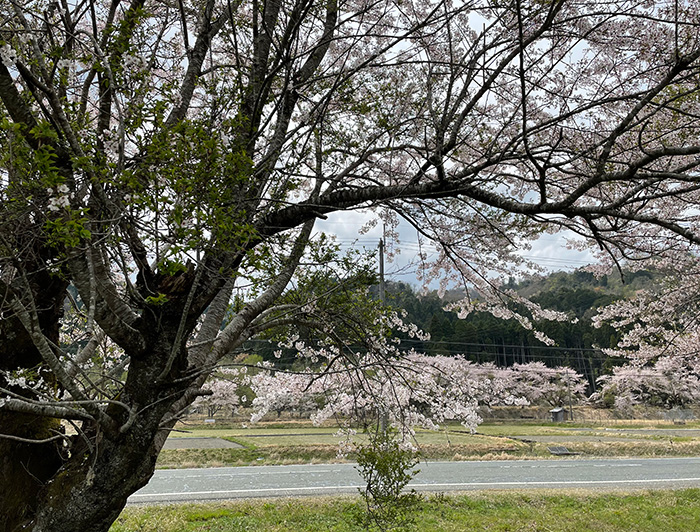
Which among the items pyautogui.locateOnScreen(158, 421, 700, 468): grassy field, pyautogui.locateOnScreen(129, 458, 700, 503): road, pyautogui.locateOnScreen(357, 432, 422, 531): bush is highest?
pyautogui.locateOnScreen(357, 432, 422, 531): bush

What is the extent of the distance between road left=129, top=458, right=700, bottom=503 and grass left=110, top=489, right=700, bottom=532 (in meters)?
1.96

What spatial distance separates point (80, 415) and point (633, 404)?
48520 mm

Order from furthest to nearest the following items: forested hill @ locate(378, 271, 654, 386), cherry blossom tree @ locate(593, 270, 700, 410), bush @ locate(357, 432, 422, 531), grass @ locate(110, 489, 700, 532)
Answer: forested hill @ locate(378, 271, 654, 386)
cherry blossom tree @ locate(593, 270, 700, 410)
grass @ locate(110, 489, 700, 532)
bush @ locate(357, 432, 422, 531)

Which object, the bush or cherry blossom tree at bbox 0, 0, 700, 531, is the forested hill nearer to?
the bush

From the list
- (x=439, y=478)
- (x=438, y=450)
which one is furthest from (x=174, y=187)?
(x=438, y=450)

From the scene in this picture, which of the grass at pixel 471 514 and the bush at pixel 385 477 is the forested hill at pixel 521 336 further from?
the bush at pixel 385 477

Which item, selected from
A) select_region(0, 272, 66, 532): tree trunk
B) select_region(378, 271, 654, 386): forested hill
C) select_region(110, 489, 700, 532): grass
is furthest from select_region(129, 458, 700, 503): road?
select_region(378, 271, 654, 386): forested hill

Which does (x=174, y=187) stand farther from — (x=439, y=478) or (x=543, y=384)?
(x=543, y=384)

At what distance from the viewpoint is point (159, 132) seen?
6.56ft

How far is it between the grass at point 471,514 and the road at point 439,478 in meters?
1.96

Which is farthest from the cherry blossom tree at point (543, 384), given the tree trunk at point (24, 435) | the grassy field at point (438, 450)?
the tree trunk at point (24, 435)

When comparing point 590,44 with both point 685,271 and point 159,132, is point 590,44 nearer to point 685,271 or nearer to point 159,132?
point 159,132

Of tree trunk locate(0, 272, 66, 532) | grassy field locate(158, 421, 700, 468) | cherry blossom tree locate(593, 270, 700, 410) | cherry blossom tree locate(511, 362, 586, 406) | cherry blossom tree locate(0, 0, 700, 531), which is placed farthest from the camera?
cherry blossom tree locate(511, 362, 586, 406)

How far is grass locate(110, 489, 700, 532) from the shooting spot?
22.7ft
